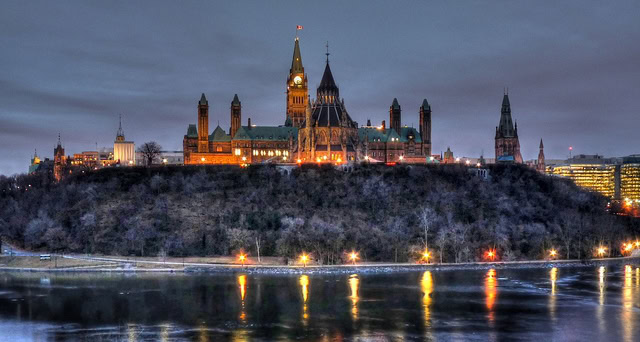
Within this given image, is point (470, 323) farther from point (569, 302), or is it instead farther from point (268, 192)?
point (268, 192)

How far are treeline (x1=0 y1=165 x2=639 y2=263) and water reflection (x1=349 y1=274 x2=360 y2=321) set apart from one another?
1127 centimetres

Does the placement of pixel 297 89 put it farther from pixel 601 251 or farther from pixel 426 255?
pixel 601 251

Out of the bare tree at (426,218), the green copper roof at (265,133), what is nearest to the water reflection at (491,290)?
the bare tree at (426,218)

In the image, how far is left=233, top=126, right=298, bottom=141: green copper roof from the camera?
168m

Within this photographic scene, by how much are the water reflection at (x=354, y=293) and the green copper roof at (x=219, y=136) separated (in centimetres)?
8384

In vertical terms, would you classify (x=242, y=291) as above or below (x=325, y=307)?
above

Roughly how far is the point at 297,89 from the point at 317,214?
7657 centimetres

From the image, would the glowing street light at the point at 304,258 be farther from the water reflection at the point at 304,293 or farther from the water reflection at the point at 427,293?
the water reflection at the point at 427,293

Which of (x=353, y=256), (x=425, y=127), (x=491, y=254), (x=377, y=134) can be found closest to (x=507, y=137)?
(x=425, y=127)

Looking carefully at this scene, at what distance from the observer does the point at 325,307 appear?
71125 millimetres

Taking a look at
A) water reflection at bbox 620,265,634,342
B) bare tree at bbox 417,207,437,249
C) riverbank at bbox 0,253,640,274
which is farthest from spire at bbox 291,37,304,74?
water reflection at bbox 620,265,634,342

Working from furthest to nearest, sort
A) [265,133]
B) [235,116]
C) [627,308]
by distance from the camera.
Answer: [235,116] → [265,133] → [627,308]

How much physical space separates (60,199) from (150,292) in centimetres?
5811

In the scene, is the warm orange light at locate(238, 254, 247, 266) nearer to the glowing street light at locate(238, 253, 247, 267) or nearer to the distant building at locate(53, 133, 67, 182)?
the glowing street light at locate(238, 253, 247, 267)
